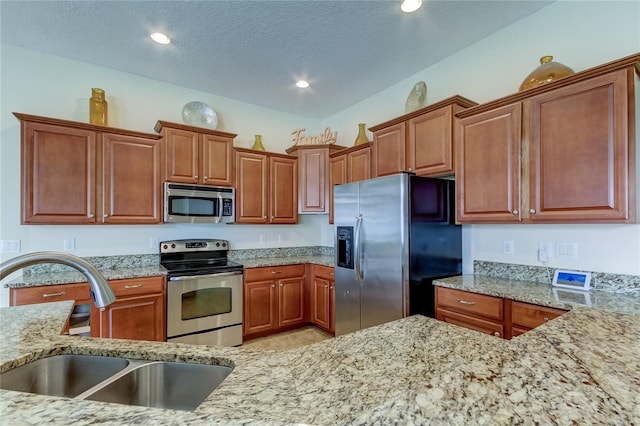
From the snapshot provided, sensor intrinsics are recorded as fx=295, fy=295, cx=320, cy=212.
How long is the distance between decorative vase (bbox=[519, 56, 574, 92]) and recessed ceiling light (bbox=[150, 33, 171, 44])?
2952mm

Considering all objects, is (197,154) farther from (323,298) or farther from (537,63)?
(537,63)

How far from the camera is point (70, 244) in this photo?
2906mm

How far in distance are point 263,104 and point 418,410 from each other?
4102mm

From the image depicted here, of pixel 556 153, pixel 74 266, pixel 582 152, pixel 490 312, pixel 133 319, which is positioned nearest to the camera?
pixel 74 266

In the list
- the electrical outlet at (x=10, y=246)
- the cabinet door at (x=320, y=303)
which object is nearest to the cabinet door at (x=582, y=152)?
the cabinet door at (x=320, y=303)

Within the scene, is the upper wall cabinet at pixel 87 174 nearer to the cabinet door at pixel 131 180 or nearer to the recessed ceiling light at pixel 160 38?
the cabinet door at pixel 131 180

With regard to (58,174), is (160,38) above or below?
above

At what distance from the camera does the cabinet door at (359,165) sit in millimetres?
3385

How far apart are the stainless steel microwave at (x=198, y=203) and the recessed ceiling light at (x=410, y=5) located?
247 centimetres

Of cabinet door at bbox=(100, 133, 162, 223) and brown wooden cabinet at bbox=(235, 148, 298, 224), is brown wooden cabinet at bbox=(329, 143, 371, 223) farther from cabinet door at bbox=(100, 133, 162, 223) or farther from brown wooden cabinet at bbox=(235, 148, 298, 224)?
cabinet door at bbox=(100, 133, 162, 223)

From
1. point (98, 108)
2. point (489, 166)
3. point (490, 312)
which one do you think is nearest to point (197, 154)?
point (98, 108)

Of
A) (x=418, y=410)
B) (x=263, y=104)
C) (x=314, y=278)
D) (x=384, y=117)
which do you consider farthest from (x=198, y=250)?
(x=418, y=410)

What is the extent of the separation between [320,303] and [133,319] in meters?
1.94

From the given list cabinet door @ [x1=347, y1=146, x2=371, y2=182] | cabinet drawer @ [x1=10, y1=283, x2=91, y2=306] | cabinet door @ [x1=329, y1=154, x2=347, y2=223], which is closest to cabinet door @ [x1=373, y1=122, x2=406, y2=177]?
cabinet door @ [x1=347, y1=146, x2=371, y2=182]
